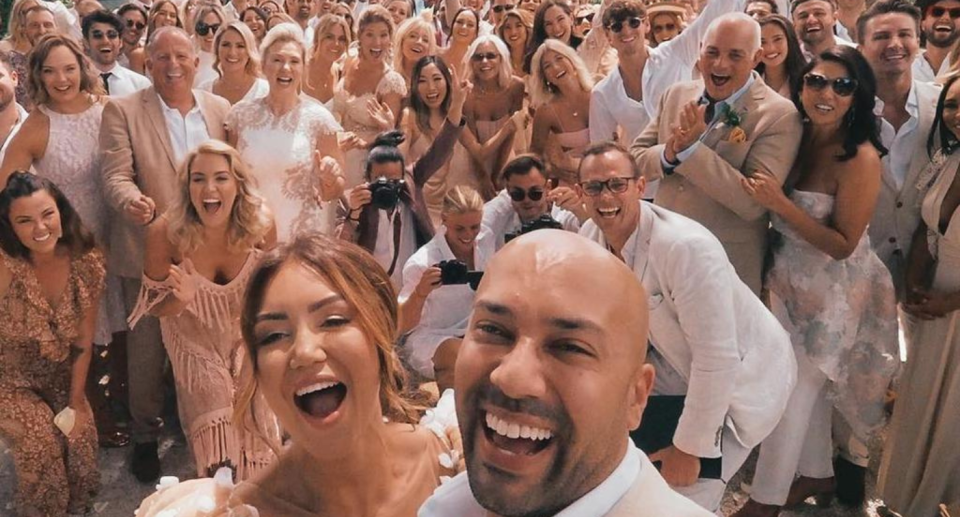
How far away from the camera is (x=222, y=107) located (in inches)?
162

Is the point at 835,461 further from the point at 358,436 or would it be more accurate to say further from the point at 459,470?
the point at 358,436

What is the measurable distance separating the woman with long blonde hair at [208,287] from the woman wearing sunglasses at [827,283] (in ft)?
5.79

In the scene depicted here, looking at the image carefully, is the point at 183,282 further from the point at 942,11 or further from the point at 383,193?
the point at 942,11

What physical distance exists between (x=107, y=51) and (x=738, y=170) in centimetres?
359

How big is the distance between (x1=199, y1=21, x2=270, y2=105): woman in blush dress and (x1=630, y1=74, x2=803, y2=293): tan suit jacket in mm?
2256

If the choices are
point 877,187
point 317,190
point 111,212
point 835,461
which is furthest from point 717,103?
point 111,212

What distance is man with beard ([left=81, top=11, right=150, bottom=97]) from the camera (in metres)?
4.95

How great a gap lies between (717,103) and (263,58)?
2.19m

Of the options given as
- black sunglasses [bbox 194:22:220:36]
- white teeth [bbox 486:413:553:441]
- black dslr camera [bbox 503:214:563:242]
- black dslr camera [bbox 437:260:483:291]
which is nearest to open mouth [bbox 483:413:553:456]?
white teeth [bbox 486:413:553:441]

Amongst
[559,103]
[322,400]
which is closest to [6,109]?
[559,103]

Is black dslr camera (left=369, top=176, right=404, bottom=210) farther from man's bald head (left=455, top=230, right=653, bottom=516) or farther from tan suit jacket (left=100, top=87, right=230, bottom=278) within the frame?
man's bald head (left=455, top=230, right=653, bottom=516)

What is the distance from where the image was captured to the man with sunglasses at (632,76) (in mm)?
4496

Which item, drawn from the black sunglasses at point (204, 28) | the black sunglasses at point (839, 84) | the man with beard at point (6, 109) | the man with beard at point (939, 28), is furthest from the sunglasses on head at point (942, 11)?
the man with beard at point (6, 109)

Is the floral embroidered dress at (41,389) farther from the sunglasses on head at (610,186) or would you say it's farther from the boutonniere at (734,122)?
the boutonniere at (734,122)
